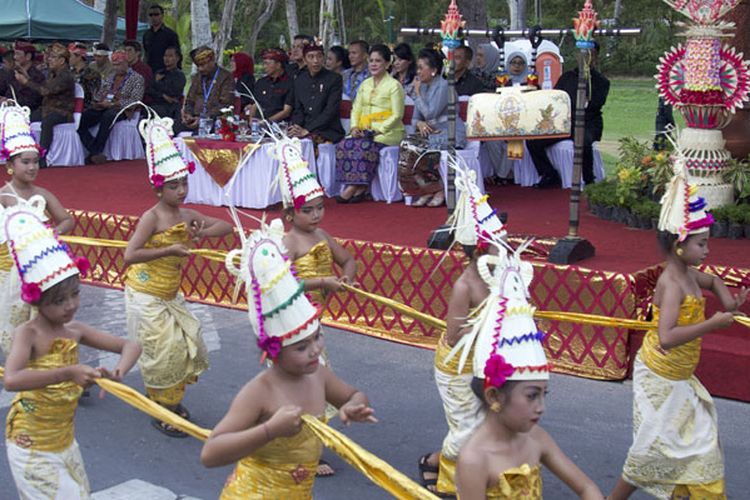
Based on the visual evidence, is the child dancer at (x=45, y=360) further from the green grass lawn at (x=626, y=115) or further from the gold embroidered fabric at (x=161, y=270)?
the green grass lawn at (x=626, y=115)

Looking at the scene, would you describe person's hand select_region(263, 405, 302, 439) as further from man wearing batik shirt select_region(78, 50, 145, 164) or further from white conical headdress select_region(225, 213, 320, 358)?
man wearing batik shirt select_region(78, 50, 145, 164)

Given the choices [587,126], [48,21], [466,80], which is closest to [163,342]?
[466,80]

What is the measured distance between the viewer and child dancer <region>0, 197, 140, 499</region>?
13.1 feet

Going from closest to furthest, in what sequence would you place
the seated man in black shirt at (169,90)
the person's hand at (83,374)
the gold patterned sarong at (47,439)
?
1. the person's hand at (83,374)
2. the gold patterned sarong at (47,439)
3. the seated man in black shirt at (169,90)

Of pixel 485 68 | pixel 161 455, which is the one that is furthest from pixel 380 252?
pixel 485 68

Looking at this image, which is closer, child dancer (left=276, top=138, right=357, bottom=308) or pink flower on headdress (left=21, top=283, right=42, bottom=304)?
pink flower on headdress (left=21, top=283, right=42, bottom=304)

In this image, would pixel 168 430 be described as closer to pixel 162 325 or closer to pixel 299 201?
pixel 162 325

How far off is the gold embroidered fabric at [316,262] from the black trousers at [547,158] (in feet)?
19.8

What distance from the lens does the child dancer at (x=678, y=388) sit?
4484 mm

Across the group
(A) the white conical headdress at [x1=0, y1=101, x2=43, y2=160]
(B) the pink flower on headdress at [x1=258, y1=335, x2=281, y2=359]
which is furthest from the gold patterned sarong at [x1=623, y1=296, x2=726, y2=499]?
(A) the white conical headdress at [x1=0, y1=101, x2=43, y2=160]

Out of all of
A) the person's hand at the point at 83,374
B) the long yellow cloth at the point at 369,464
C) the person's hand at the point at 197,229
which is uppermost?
the person's hand at the point at 197,229

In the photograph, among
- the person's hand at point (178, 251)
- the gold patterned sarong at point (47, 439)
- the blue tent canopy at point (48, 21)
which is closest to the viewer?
the gold patterned sarong at point (47, 439)

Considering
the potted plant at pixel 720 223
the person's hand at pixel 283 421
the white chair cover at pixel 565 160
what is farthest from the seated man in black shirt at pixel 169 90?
the person's hand at pixel 283 421

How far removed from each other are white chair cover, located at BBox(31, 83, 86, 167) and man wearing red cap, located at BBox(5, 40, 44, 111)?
50cm
